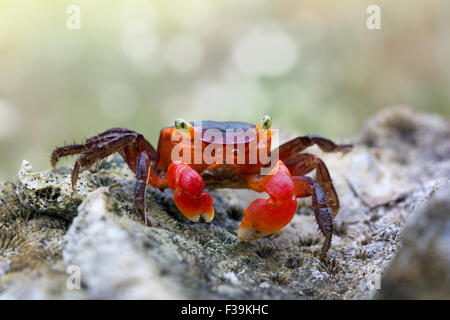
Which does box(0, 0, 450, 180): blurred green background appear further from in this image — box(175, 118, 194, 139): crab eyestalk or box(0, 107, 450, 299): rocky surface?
box(175, 118, 194, 139): crab eyestalk

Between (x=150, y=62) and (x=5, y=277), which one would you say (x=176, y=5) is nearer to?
(x=150, y=62)

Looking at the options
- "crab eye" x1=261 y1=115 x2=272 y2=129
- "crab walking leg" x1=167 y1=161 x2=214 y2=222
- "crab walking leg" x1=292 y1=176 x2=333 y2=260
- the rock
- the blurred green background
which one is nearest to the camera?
the rock

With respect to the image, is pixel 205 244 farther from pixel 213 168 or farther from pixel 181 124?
pixel 181 124

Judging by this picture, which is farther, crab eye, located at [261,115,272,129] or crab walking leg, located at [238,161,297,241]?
crab eye, located at [261,115,272,129]

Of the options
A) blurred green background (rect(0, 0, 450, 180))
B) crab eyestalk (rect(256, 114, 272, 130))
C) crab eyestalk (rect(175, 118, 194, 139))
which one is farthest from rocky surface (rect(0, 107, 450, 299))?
blurred green background (rect(0, 0, 450, 180))

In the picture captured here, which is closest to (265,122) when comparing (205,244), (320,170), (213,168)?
(213,168)

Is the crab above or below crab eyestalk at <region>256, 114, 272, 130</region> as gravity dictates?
below

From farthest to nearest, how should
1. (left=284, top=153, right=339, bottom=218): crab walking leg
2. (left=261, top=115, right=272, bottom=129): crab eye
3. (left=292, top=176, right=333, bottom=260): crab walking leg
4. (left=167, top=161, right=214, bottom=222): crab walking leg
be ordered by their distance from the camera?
(left=284, top=153, right=339, bottom=218): crab walking leg, (left=261, top=115, right=272, bottom=129): crab eye, (left=292, top=176, right=333, bottom=260): crab walking leg, (left=167, top=161, right=214, bottom=222): crab walking leg

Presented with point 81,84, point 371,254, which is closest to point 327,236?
point 371,254
